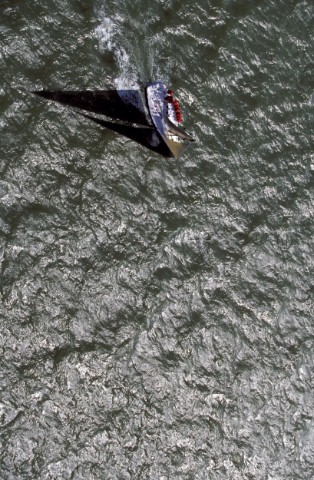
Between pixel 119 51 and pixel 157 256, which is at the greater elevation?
pixel 119 51

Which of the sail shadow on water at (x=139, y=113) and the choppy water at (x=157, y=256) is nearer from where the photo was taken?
the choppy water at (x=157, y=256)

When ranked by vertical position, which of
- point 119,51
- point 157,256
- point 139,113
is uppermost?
→ point 119,51

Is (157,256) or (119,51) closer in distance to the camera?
(157,256)

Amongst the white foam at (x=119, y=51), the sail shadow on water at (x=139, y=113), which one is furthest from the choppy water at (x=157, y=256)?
the sail shadow on water at (x=139, y=113)

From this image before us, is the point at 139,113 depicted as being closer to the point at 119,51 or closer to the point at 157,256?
the point at 119,51

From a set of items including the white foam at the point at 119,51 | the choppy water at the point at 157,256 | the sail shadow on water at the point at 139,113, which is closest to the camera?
the choppy water at the point at 157,256

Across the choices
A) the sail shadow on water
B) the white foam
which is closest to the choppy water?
the white foam

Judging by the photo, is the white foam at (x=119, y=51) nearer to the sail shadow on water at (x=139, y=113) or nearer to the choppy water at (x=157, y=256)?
the choppy water at (x=157, y=256)

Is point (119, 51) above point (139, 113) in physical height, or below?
above

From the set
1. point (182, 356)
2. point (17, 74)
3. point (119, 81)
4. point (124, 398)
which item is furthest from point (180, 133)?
point (124, 398)

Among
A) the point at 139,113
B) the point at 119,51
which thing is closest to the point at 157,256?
the point at 139,113
